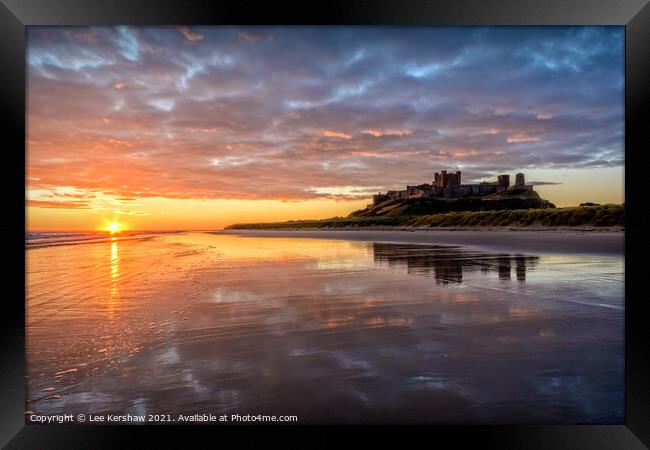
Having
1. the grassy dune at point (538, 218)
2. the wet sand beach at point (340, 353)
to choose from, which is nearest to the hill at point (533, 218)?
the grassy dune at point (538, 218)

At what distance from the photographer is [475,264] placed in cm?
1368

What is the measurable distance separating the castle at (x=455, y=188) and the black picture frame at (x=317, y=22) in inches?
3863

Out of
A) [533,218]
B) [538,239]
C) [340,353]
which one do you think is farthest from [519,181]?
[340,353]

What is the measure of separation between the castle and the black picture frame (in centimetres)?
9811

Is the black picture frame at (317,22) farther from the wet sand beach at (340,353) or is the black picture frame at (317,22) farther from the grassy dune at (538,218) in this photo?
the grassy dune at (538,218)

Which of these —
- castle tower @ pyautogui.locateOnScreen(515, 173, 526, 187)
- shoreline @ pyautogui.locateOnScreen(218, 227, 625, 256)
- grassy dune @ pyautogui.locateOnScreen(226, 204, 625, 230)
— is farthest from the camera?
castle tower @ pyautogui.locateOnScreen(515, 173, 526, 187)

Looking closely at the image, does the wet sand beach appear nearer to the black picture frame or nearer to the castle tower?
the black picture frame

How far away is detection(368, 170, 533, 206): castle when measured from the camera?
3839 inches

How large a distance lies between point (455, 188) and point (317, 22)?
117 metres

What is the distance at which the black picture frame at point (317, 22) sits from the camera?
371 centimetres

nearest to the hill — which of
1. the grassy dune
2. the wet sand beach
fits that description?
the grassy dune

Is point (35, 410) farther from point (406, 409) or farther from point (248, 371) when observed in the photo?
point (406, 409)

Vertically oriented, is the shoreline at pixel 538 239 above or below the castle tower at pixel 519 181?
below

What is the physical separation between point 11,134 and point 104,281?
27.2ft
